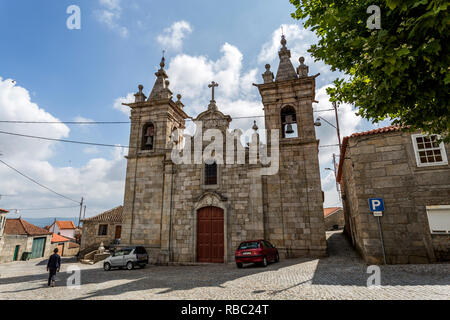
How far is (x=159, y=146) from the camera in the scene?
1716 cm

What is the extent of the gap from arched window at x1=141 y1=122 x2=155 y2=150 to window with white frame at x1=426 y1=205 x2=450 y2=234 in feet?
51.6

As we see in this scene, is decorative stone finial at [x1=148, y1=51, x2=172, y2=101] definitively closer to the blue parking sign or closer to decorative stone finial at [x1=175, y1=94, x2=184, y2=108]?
decorative stone finial at [x1=175, y1=94, x2=184, y2=108]

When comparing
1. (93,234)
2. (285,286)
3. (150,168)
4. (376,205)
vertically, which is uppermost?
(150,168)

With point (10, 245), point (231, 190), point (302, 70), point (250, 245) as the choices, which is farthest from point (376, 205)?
point (10, 245)

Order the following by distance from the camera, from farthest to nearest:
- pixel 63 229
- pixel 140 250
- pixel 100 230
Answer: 1. pixel 63 229
2. pixel 100 230
3. pixel 140 250

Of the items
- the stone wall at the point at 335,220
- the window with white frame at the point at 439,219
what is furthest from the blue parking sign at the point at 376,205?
the stone wall at the point at 335,220

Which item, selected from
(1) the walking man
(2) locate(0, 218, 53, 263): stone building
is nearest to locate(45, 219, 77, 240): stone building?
(2) locate(0, 218, 53, 263): stone building

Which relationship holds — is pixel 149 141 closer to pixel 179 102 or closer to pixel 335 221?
pixel 179 102

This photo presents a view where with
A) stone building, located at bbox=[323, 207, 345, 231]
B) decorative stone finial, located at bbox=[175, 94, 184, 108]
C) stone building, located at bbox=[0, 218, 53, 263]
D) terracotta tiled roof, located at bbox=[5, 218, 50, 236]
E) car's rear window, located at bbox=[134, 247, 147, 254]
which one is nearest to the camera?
car's rear window, located at bbox=[134, 247, 147, 254]

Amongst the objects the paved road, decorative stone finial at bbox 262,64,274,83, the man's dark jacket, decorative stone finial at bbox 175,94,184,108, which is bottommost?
the paved road

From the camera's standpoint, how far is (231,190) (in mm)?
14734

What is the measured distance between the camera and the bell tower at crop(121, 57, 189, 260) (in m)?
15.6

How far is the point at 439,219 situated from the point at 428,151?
2.62m

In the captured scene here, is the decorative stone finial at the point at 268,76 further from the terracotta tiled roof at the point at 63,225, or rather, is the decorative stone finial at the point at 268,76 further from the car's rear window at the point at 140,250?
the terracotta tiled roof at the point at 63,225
